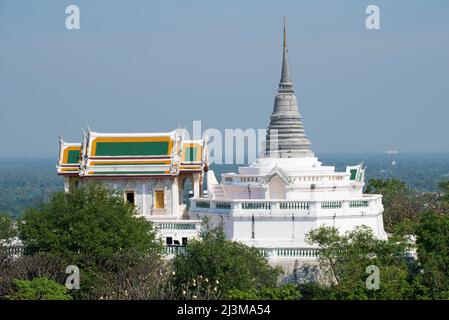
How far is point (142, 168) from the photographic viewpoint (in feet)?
158

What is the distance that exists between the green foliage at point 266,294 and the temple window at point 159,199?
34.1 ft

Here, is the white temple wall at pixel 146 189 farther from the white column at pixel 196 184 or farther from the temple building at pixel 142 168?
the white column at pixel 196 184

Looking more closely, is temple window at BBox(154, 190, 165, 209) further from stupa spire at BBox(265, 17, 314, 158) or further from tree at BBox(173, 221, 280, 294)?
tree at BBox(173, 221, 280, 294)

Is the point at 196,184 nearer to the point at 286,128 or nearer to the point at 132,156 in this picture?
the point at 132,156

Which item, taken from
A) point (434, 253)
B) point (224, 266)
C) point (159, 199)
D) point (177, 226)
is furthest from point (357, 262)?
point (159, 199)

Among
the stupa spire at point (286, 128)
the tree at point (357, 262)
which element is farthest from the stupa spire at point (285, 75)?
the tree at point (357, 262)

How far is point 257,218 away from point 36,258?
7.65 m

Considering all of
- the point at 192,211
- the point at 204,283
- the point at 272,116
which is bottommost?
the point at 204,283

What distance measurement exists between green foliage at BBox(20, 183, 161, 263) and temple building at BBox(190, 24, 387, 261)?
3.11 m

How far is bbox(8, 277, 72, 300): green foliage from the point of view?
37.6 metres

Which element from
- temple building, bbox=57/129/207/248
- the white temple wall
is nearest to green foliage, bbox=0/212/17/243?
temple building, bbox=57/129/207/248

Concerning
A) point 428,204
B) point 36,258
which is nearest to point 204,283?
point 36,258

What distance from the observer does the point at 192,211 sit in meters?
47.0

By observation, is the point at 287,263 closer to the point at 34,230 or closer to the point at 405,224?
the point at 405,224
